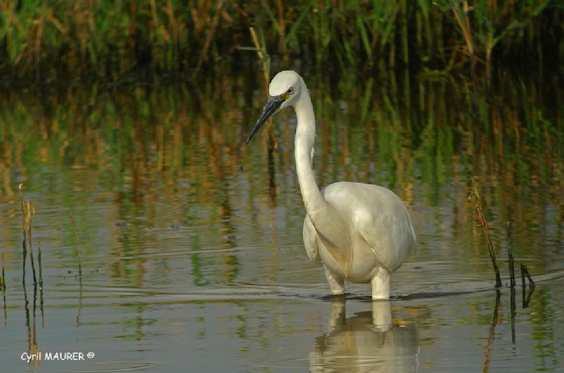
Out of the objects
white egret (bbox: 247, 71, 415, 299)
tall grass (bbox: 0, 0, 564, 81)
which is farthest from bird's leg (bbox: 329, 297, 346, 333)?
tall grass (bbox: 0, 0, 564, 81)

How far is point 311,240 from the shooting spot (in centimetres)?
762

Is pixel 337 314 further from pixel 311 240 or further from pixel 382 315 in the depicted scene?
pixel 311 240

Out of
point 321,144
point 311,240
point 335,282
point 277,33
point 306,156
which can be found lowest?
point 335,282

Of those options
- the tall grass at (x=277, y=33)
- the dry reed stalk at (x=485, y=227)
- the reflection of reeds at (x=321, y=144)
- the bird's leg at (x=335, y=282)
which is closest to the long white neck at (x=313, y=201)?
the bird's leg at (x=335, y=282)

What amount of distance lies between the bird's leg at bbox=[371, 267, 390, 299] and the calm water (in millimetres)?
77

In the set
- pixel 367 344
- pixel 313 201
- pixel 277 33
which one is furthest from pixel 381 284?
pixel 277 33

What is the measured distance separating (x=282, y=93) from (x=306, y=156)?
324 millimetres

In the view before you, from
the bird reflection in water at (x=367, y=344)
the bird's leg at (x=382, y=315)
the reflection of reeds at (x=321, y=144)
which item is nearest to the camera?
the bird reflection in water at (x=367, y=344)

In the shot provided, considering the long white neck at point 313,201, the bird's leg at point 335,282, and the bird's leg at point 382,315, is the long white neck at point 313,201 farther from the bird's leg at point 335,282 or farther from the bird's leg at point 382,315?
the bird's leg at point 382,315

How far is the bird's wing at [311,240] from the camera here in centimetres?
761

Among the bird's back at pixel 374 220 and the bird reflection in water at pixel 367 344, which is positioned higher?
the bird's back at pixel 374 220

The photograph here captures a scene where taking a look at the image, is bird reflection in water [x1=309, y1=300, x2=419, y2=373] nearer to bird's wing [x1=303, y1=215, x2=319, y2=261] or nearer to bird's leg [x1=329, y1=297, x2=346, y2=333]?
bird's leg [x1=329, y1=297, x2=346, y2=333]

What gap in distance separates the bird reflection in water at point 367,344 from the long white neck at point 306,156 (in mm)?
530

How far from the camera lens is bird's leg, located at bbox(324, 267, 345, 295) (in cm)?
758
